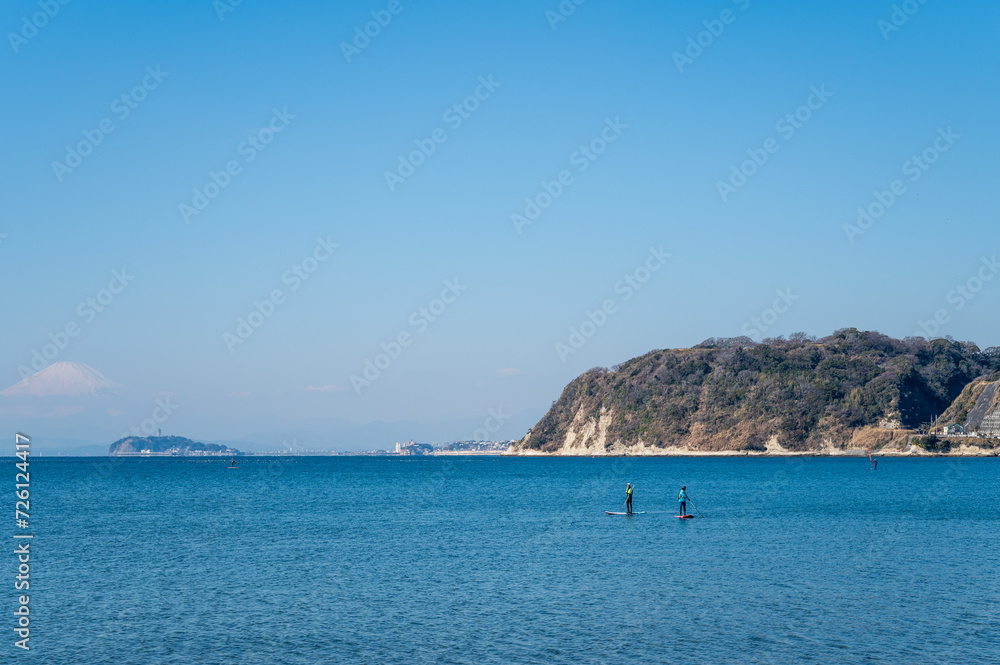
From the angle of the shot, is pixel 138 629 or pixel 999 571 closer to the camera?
pixel 138 629

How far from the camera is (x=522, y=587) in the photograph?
3077 centimetres

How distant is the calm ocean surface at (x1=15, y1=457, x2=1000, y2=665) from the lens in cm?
2253

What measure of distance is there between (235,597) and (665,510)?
38553 millimetres

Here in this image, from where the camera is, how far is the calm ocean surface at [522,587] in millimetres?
22531

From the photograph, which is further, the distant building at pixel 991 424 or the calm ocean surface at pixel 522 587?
the distant building at pixel 991 424

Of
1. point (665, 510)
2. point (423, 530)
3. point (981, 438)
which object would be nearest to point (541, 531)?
point (423, 530)

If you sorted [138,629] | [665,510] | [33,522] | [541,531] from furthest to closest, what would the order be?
[665,510], [33,522], [541,531], [138,629]

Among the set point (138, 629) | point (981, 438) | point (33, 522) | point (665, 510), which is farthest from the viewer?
point (981, 438)

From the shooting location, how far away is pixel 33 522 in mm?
58312

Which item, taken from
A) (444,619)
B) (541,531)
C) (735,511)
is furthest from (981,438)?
(444,619)

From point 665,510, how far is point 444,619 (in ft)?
127

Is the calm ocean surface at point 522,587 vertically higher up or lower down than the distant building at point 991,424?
lower down

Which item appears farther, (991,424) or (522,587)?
(991,424)

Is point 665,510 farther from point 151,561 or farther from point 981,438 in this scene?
point 981,438
